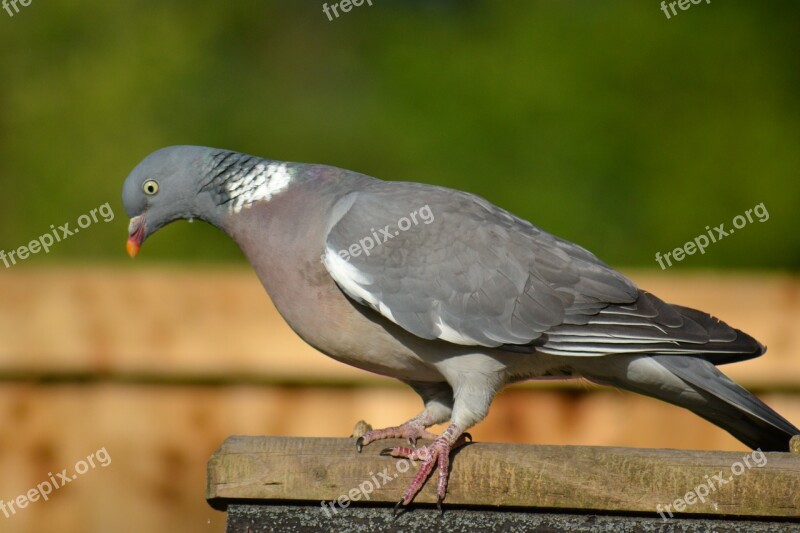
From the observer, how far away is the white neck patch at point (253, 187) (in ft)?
10.2

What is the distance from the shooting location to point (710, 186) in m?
A: 6.68

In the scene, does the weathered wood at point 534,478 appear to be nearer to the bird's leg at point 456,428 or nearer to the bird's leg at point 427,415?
the bird's leg at point 456,428

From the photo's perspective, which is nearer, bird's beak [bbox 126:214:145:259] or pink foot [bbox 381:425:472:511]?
pink foot [bbox 381:425:472:511]

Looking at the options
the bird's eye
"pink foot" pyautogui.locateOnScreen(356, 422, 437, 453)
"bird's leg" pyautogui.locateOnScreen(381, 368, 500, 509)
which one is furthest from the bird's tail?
the bird's eye

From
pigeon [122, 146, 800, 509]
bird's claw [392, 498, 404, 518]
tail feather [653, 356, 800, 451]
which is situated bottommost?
tail feather [653, 356, 800, 451]

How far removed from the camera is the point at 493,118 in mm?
6859

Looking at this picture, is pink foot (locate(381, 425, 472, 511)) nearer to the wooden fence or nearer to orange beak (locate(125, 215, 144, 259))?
orange beak (locate(125, 215, 144, 259))

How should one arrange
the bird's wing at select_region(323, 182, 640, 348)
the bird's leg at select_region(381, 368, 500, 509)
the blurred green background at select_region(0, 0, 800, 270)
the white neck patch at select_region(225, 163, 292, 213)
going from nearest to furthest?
the bird's leg at select_region(381, 368, 500, 509) → the bird's wing at select_region(323, 182, 640, 348) → the white neck patch at select_region(225, 163, 292, 213) → the blurred green background at select_region(0, 0, 800, 270)

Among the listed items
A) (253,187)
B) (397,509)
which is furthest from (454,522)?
(253,187)

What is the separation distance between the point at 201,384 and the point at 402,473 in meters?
1.95

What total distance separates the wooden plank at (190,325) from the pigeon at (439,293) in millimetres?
1213

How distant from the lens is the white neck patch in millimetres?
3098

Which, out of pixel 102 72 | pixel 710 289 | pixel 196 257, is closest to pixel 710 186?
pixel 710 289

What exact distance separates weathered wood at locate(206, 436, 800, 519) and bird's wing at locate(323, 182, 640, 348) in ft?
1.52
